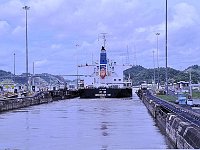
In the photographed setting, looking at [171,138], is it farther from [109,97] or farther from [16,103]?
[109,97]

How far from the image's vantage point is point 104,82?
81250mm

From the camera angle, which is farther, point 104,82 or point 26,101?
point 104,82

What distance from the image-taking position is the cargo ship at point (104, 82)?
244 feet

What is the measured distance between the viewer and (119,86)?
272 feet

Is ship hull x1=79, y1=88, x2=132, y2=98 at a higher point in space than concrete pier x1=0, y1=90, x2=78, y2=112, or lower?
→ higher

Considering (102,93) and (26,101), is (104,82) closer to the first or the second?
(102,93)

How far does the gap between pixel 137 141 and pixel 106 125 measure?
7219mm

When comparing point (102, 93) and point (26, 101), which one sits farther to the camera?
point (102, 93)

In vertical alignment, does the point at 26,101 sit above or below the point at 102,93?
below

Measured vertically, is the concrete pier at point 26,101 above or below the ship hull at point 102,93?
below

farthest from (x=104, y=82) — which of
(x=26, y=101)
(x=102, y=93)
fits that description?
(x=26, y=101)

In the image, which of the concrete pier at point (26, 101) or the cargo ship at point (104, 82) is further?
the cargo ship at point (104, 82)

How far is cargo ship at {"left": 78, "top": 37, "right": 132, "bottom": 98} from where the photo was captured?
7431 centimetres

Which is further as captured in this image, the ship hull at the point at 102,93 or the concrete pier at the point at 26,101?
the ship hull at the point at 102,93
